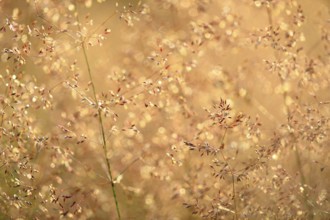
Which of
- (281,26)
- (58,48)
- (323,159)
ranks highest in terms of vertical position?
(58,48)

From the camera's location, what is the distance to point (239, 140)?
12.9ft

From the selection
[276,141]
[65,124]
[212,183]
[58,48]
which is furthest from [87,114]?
[276,141]

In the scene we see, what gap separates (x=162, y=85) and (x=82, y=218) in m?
1.15

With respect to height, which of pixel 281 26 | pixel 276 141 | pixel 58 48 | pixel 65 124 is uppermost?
pixel 58 48

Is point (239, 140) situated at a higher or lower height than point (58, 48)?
lower

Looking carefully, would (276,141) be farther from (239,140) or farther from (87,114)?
(87,114)

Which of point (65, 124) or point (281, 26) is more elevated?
point (281, 26)

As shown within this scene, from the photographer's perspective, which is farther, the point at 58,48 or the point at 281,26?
the point at 281,26

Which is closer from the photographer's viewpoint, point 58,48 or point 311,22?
point 58,48

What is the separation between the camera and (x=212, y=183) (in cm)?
390

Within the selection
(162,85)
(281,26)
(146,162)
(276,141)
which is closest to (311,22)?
(281,26)

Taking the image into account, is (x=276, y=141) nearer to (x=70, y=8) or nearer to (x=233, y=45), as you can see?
(x=233, y=45)

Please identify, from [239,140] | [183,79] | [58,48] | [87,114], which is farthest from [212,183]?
[58,48]

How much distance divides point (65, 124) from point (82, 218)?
0.71 metres
